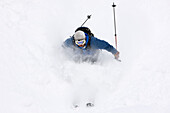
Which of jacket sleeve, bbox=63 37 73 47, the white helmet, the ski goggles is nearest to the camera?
the white helmet

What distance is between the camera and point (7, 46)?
546 centimetres

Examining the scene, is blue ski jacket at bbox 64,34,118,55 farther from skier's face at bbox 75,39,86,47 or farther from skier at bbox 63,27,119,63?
skier's face at bbox 75,39,86,47

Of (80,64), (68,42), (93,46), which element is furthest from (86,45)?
(80,64)

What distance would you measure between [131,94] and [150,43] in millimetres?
2189

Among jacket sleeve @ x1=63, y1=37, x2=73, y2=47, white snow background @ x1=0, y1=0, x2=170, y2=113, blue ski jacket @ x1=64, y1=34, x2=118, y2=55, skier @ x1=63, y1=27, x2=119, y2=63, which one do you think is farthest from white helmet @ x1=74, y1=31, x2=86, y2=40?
white snow background @ x1=0, y1=0, x2=170, y2=113

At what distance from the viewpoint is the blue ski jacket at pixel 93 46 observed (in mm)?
5652

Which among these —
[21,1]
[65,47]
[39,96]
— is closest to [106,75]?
[65,47]

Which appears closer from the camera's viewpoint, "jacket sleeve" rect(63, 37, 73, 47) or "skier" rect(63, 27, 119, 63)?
"skier" rect(63, 27, 119, 63)

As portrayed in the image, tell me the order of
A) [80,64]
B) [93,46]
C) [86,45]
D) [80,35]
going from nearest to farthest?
[80,35] → [86,45] → [93,46] → [80,64]

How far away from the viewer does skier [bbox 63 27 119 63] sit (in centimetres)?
542

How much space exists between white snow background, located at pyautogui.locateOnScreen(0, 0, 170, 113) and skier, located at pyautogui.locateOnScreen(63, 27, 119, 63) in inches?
11.9

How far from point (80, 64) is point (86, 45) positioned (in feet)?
2.73

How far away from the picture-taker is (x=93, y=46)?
5777 millimetres

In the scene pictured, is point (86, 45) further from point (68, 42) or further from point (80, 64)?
point (80, 64)
